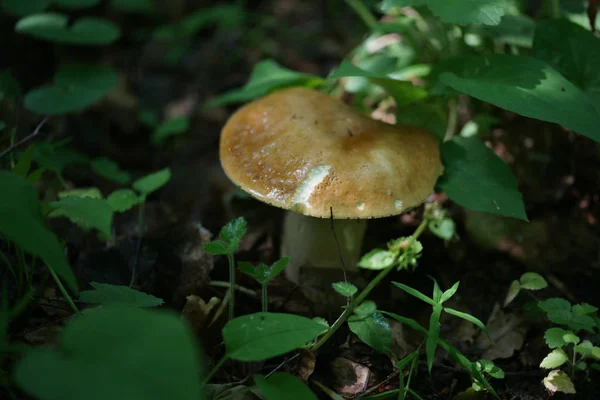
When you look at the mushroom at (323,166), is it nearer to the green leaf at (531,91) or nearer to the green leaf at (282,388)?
the green leaf at (531,91)

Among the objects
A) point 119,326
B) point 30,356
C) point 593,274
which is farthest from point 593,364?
point 30,356

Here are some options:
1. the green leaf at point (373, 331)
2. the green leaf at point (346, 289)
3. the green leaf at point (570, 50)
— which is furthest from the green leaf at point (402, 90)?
the green leaf at point (373, 331)

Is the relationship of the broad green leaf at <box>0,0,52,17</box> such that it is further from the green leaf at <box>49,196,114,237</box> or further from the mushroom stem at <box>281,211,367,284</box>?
the mushroom stem at <box>281,211,367,284</box>

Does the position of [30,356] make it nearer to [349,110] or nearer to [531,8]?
[349,110]

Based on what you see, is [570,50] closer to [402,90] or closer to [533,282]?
[402,90]

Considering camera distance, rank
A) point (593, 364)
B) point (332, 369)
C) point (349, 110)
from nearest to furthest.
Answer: point (593, 364) → point (332, 369) → point (349, 110)

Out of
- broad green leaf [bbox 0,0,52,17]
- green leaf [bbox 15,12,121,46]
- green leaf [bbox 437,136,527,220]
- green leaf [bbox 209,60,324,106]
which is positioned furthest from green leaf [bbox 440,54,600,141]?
broad green leaf [bbox 0,0,52,17]
